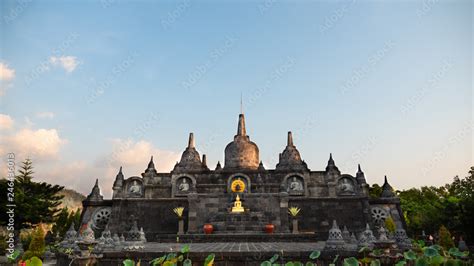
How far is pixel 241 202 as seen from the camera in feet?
73.5

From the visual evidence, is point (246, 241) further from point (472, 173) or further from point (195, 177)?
point (472, 173)

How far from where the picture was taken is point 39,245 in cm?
1738

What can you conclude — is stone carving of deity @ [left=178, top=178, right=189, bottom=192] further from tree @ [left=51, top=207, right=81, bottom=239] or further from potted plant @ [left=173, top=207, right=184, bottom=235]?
tree @ [left=51, top=207, right=81, bottom=239]

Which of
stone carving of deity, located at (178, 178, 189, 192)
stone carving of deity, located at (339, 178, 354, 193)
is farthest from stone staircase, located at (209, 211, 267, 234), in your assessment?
stone carving of deity, located at (339, 178, 354, 193)

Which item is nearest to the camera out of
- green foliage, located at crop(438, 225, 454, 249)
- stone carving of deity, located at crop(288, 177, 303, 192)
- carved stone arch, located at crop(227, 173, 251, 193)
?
green foliage, located at crop(438, 225, 454, 249)

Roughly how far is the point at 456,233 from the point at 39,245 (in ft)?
77.3

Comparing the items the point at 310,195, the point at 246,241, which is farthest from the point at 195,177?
the point at 246,241

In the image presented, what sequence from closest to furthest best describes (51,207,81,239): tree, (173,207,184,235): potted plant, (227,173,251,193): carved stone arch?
(173,207,184,235): potted plant
(227,173,251,193): carved stone arch
(51,207,81,239): tree

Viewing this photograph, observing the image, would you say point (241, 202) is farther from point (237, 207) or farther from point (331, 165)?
point (331, 165)

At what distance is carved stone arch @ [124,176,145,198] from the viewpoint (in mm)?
26703

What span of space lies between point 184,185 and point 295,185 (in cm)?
865

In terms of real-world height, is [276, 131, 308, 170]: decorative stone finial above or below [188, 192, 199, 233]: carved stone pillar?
above

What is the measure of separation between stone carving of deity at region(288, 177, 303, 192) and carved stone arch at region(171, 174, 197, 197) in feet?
24.5

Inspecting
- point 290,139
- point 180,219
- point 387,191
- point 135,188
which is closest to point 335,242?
point 180,219
